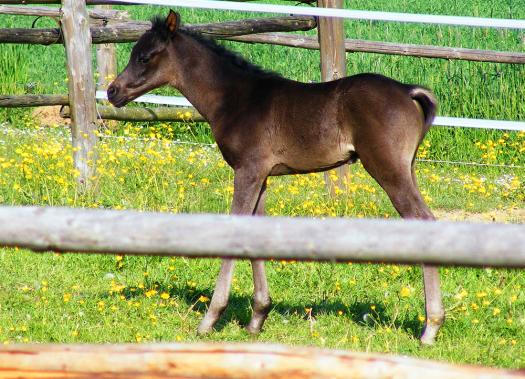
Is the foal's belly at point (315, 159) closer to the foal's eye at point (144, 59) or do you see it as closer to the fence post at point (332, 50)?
the foal's eye at point (144, 59)

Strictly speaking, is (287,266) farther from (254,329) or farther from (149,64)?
(149,64)

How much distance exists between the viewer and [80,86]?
822cm

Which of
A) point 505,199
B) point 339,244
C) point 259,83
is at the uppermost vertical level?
point 339,244

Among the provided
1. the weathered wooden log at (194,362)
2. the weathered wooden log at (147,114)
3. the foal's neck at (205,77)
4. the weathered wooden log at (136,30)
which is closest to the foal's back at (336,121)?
the foal's neck at (205,77)

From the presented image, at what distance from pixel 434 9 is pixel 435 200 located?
36.0ft

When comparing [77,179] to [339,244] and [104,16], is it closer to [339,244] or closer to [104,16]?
[104,16]

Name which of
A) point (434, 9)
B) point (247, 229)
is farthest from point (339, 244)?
point (434, 9)

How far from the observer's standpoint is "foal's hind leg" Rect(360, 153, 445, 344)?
5.44 meters

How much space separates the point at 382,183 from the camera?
217 inches

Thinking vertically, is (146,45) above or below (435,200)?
above

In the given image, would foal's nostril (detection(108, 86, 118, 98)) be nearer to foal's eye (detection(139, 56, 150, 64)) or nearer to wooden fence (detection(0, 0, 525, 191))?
foal's eye (detection(139, 56, 150, 64))

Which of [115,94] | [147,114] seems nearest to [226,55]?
[115,94]

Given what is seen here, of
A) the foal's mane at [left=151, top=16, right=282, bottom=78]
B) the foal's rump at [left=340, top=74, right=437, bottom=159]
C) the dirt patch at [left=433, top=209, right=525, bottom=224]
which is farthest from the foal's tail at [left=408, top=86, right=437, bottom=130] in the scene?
the dirt patch at [left=433, top=209, right=525, bottom=224]

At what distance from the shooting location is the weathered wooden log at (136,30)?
27.2 feet
